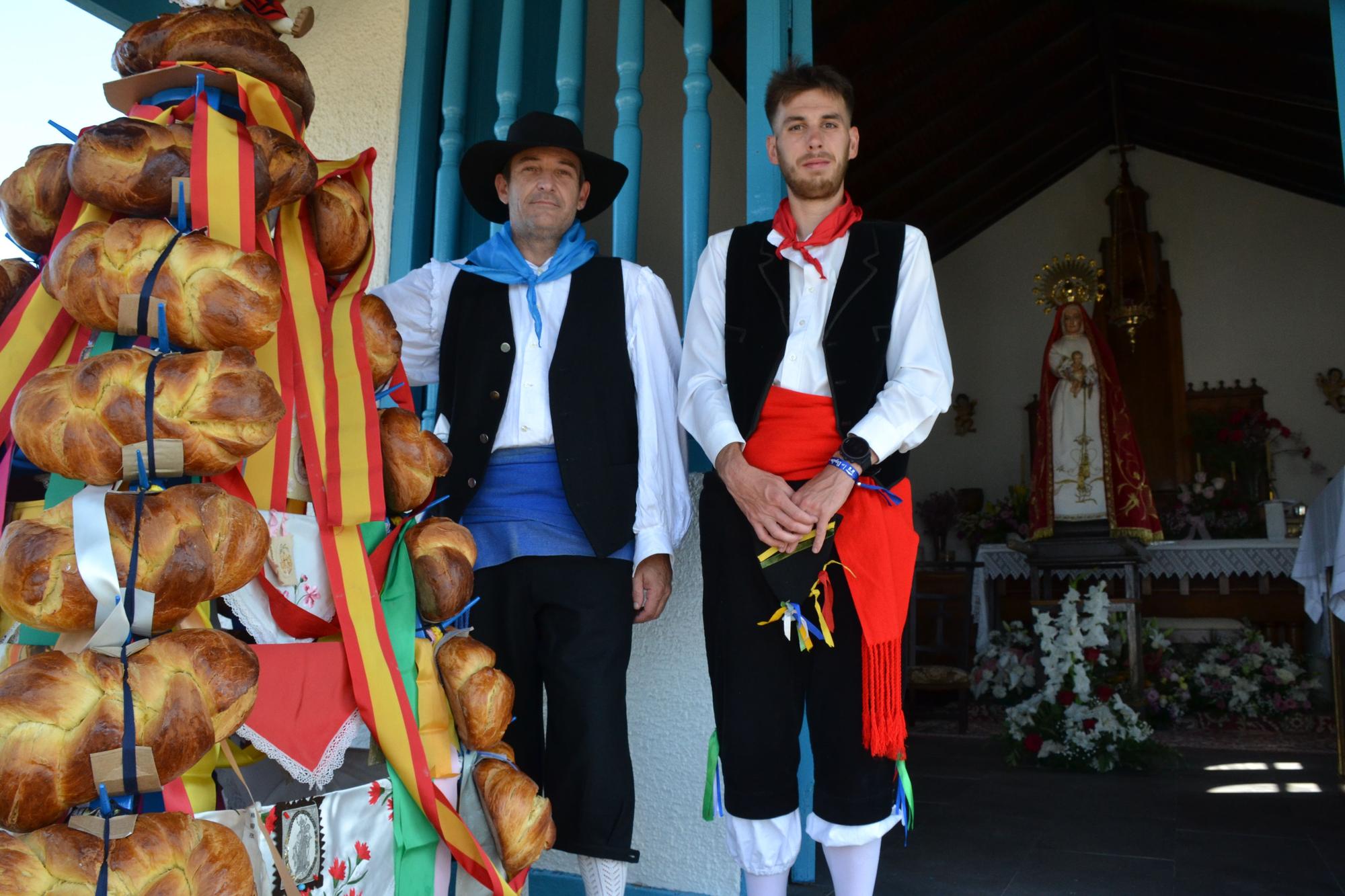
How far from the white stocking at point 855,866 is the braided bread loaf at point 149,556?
112cm

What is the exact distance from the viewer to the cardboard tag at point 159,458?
3.44 feet

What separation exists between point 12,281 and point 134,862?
2.79 ft

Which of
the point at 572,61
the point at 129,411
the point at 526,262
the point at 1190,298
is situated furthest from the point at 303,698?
the point at 1190,298

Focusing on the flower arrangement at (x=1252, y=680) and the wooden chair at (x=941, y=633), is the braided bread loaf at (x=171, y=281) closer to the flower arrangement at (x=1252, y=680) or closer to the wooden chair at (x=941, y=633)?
the wooden chair at (x=941, y=633)

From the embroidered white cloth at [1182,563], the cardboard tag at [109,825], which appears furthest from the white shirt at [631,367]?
the embroidered white cloth at [1182,563]

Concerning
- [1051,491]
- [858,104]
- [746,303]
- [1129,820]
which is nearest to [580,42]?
[746,303]

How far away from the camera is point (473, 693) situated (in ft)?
4.49

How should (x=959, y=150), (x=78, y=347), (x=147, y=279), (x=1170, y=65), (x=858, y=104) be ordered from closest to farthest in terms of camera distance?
(x=147, y=279) < (x=78, y=347) < (x=858, y=104) < (x=1170, y=65) < (x=959, y=150)

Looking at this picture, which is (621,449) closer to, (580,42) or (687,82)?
(687,82)

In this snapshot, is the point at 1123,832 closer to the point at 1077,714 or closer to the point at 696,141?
the point at 1077,714

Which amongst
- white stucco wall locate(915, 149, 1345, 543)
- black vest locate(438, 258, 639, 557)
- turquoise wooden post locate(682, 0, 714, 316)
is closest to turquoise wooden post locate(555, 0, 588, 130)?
turquoise wooden post locate(682, 0, 714, 316)

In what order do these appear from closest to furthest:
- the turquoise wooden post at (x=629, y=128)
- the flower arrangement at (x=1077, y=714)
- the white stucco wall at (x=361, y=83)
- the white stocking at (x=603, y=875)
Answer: the white stocking at (x=603, y=875)
the turquoise wooden post at (x=629, y=128)
the white stucco wall at (x=361, y=83)
the flower arrangement at (x=1077, y=714)

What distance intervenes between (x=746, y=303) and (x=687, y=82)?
0.92m

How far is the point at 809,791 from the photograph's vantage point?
2320 mm
